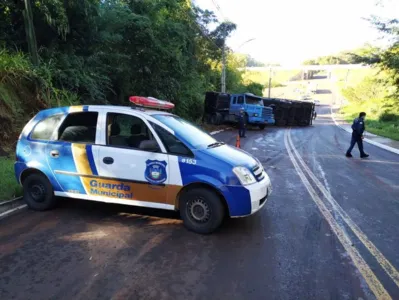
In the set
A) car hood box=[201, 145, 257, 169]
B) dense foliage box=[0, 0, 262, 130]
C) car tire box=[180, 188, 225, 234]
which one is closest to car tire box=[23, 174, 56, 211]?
car tire box=[180, 188, 225, 234]

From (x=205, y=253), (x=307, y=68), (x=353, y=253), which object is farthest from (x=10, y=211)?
(x=307, y=68)

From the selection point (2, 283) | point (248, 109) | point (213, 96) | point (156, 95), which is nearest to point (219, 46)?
point (213, 96)

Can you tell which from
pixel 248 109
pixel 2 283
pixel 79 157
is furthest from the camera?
pixel 248 109

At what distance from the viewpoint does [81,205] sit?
601 centimetres

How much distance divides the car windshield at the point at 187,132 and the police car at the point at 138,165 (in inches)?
0.8

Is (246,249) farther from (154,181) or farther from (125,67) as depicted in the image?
(125,67)

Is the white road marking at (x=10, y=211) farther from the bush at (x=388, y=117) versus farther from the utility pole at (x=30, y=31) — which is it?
the bush at (x=388, y=117)

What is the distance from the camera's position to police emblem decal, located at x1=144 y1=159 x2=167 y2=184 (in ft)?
16.2

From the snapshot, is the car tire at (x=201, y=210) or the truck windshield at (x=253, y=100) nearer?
the car tire at (x=201, y=210)

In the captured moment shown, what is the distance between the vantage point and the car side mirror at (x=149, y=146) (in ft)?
16.3

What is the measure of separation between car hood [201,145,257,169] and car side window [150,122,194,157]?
27 centimetres

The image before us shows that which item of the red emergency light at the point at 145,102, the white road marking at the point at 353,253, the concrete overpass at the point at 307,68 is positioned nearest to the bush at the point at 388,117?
the white road marking at the point at 353,253

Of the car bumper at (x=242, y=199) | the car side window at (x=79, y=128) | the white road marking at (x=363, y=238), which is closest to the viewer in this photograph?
the white road marking at (x=363, y=238)

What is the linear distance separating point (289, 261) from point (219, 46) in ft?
106
